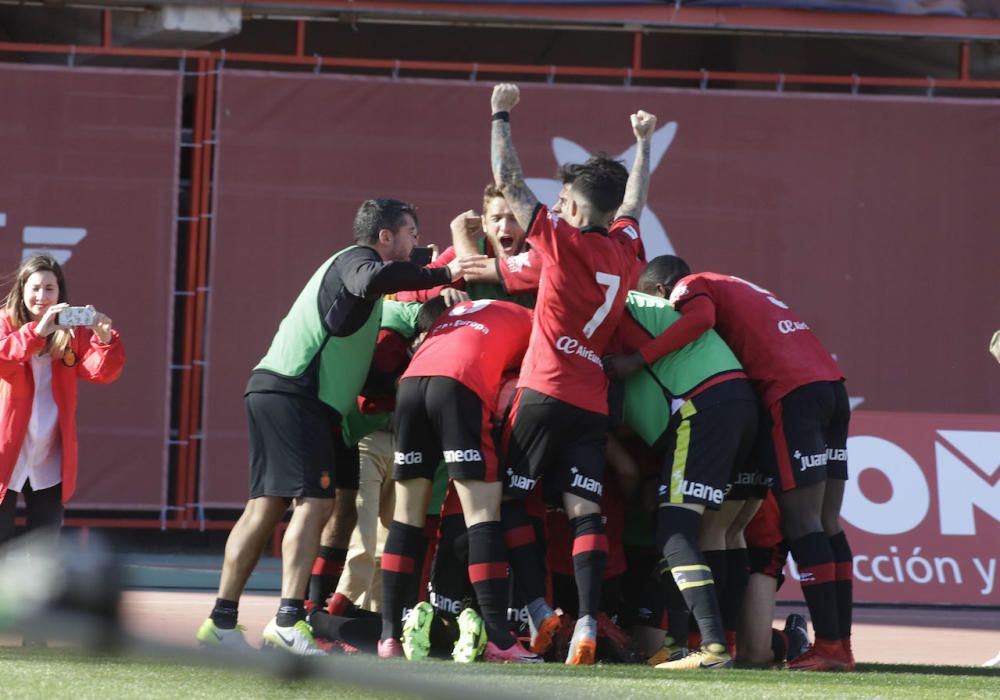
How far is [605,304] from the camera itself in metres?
5.47

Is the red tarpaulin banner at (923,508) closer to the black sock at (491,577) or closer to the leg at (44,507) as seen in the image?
the black sock at (491,577)

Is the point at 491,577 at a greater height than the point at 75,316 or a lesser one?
lesser

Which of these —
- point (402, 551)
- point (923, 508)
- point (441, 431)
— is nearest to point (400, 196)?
point (923, 508)

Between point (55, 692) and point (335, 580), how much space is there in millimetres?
2052

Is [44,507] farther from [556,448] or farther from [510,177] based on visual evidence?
[510,177]

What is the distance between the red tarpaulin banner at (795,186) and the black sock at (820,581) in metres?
4.70

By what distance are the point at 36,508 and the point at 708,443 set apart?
9.43ft

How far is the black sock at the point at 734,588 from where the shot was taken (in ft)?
19.0

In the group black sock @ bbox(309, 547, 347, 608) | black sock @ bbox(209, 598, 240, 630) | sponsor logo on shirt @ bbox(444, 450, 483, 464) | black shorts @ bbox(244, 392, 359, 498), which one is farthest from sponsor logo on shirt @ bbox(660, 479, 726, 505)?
black sock @ bbox(209, 598, 240, 630)

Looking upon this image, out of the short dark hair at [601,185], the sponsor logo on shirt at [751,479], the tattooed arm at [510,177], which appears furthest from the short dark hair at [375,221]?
the sponsor logo on shirt at [751,479]

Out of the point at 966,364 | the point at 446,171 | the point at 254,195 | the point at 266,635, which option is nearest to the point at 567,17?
the point at 446,171

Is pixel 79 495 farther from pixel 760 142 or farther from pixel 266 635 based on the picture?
pixel 760 142

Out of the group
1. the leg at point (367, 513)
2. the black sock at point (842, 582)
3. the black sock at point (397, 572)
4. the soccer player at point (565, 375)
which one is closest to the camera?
the soccer player at point (565, 375)

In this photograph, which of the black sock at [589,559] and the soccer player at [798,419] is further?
the soccer player at [798,419]
